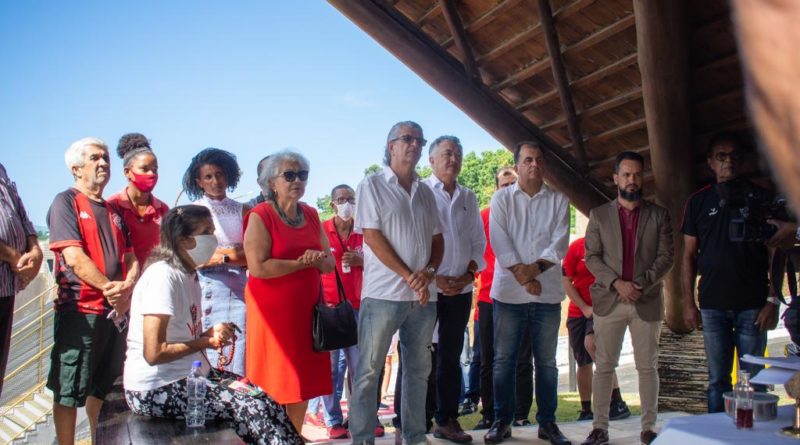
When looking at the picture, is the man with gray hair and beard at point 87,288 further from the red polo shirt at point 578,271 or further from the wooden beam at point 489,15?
the red polo shirt at point 578,271

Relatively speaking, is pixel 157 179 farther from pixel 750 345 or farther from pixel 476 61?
pixel 750 345

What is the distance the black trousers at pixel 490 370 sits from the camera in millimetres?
4660

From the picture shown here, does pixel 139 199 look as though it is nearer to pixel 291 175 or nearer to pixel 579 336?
pixel 291 175

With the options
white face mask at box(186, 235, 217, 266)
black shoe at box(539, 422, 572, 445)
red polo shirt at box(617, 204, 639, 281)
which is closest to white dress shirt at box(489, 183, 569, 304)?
red polo shirt at box(617, 204, 639, 281)

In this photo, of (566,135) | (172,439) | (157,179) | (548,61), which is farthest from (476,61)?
(172,439)

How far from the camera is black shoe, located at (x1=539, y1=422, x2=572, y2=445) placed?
14.0 ft

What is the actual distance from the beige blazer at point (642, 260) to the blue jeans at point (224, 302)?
7.09 ft

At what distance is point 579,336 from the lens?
18.7ft

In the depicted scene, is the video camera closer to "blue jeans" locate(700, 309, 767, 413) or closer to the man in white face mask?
"blue jeans" locate(700, 309, 767, 413)

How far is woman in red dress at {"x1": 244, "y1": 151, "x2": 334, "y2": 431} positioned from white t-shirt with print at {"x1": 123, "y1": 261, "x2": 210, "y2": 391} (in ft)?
1.90

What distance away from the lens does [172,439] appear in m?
2.50

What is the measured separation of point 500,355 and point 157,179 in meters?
2.32

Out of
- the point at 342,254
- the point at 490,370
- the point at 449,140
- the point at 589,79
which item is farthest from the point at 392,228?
the point at 589,79

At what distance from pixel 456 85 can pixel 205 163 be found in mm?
2471
